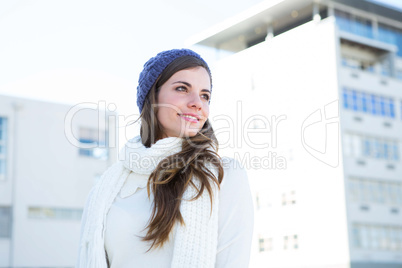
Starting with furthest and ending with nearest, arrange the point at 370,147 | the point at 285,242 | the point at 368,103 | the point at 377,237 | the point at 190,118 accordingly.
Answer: the point at 285,242 < the point at 368,103 < the point at 370,147 < the point at 377,237 < the point at 190,118

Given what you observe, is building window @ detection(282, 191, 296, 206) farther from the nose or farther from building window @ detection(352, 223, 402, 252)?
the nose

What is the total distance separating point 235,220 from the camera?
1685mm

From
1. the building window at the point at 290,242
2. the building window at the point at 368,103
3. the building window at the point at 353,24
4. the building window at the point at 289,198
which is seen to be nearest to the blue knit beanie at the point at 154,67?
the building window at the point at 368,103

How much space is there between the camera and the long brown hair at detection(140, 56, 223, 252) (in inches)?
67.7

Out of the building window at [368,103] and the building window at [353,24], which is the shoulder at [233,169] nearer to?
the building window at [368,103]

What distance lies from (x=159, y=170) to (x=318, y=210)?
29169 millimetres

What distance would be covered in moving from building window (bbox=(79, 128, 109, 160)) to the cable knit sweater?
26961 mm

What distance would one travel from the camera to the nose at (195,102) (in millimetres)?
1874

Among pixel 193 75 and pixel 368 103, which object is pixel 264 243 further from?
pixel 193 75

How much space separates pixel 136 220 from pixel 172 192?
0.16 meters

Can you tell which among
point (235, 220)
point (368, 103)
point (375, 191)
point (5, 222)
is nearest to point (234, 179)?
point (235, 220)

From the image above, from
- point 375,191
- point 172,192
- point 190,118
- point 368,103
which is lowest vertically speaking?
point 375,191

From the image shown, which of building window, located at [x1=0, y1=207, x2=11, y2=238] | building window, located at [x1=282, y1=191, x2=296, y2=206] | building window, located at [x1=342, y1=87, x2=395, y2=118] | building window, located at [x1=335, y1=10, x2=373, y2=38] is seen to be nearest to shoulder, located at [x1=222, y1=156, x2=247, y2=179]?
building window, located at [x1=0, y1=207, x2=11, y2=238]

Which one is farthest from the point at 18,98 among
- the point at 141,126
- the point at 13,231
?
the point at 141,126
